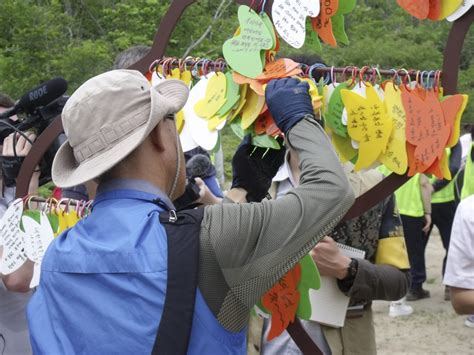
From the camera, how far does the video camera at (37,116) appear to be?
1970 mm

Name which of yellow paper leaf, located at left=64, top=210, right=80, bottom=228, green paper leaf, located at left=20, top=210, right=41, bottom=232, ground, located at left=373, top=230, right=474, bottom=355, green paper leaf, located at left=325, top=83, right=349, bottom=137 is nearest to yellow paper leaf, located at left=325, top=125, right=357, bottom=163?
green paper leaf, located at left=325, top=83, right=349, bottom=137

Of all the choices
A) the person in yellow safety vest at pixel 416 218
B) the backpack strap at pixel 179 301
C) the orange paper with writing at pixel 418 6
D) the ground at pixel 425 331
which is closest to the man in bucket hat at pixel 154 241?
the backpack strap at pixel 179 301

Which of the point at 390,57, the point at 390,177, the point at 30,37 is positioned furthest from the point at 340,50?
the point at 390,177

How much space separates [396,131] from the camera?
1626 mm

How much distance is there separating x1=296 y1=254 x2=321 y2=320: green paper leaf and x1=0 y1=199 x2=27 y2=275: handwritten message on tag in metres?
0.76

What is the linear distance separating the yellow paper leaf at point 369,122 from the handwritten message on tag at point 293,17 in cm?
15

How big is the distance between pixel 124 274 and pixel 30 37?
23.3 feet

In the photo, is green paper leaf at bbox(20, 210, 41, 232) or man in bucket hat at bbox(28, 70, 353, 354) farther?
green paper leaf at bbox(20, 210, 41, 232)

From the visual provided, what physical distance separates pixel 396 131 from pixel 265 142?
0.28 meters

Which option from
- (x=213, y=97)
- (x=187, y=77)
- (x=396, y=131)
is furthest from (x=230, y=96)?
(x=396, y=131)

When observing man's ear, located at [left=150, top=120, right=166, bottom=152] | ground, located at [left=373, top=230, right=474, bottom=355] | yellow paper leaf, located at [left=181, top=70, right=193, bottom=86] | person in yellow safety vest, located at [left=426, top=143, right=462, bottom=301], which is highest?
man's ear, located at [left=150, top=120, right=166, bottom=152]

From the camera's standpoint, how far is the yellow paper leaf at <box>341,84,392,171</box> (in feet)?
5.33

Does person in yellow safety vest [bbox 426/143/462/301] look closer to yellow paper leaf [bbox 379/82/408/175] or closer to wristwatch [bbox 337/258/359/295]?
wristwatch [bbox 337/258/359/295]

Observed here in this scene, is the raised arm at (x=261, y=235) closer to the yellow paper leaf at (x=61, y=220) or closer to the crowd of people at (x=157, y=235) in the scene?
the crowd of people at (x=157, y=235)
